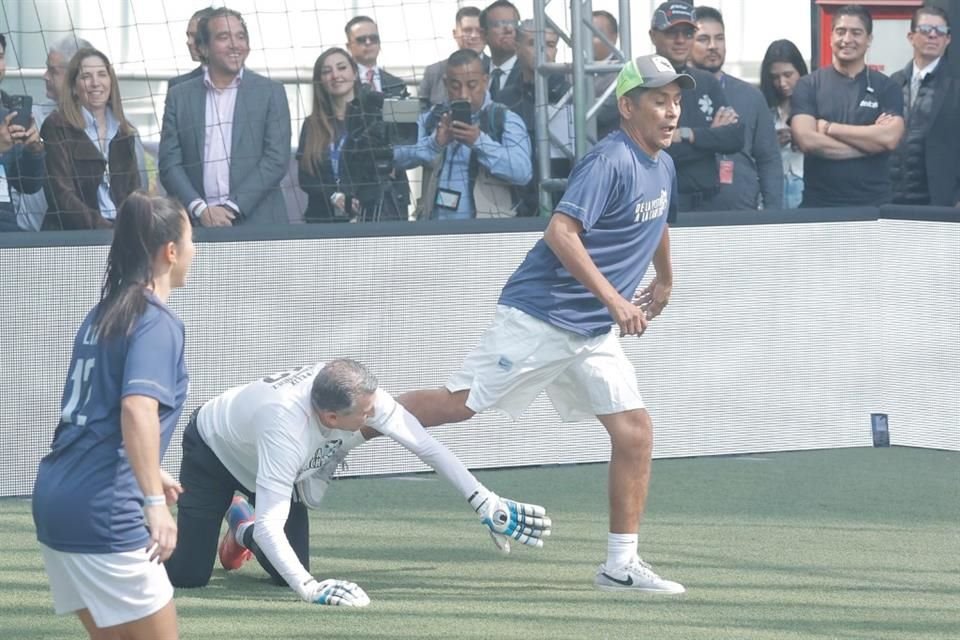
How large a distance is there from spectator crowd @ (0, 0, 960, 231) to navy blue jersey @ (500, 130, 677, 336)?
93.5 inches

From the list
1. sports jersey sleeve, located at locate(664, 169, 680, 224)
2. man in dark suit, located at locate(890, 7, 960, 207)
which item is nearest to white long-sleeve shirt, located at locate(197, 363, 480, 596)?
sports jersey sleeve, located at locate(664, 169, 680, 224)

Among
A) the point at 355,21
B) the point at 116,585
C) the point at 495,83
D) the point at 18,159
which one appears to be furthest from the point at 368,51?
the point at 116,585

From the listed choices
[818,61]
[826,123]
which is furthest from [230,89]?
[818,61]

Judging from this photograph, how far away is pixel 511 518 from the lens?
5582 mm

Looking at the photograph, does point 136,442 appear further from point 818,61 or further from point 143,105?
point 818,61

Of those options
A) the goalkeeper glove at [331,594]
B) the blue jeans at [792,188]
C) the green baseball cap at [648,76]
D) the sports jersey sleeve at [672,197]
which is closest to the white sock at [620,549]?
the goalkeeper glove at [331,594]

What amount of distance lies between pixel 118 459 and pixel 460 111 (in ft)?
16.4

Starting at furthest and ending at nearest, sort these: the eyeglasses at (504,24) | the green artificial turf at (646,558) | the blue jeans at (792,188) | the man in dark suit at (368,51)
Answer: the blue jeans at (792,188) → the eyeglasses at (504,24) → the man in dark suit at (368,51) → the green artificial turf at (646,558)

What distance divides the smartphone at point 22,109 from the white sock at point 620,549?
394 centimetres

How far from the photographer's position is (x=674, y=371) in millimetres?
8438

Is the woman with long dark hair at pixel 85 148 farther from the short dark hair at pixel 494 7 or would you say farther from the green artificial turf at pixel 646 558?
the short dark hair at pixel 494 7

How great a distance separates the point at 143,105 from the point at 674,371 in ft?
12.0

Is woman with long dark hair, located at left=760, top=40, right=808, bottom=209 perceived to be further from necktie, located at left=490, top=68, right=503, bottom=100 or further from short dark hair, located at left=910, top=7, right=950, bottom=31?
necktie, located at left=490, top=68, right=503, bottom=100

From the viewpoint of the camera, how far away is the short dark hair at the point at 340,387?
530 cm
